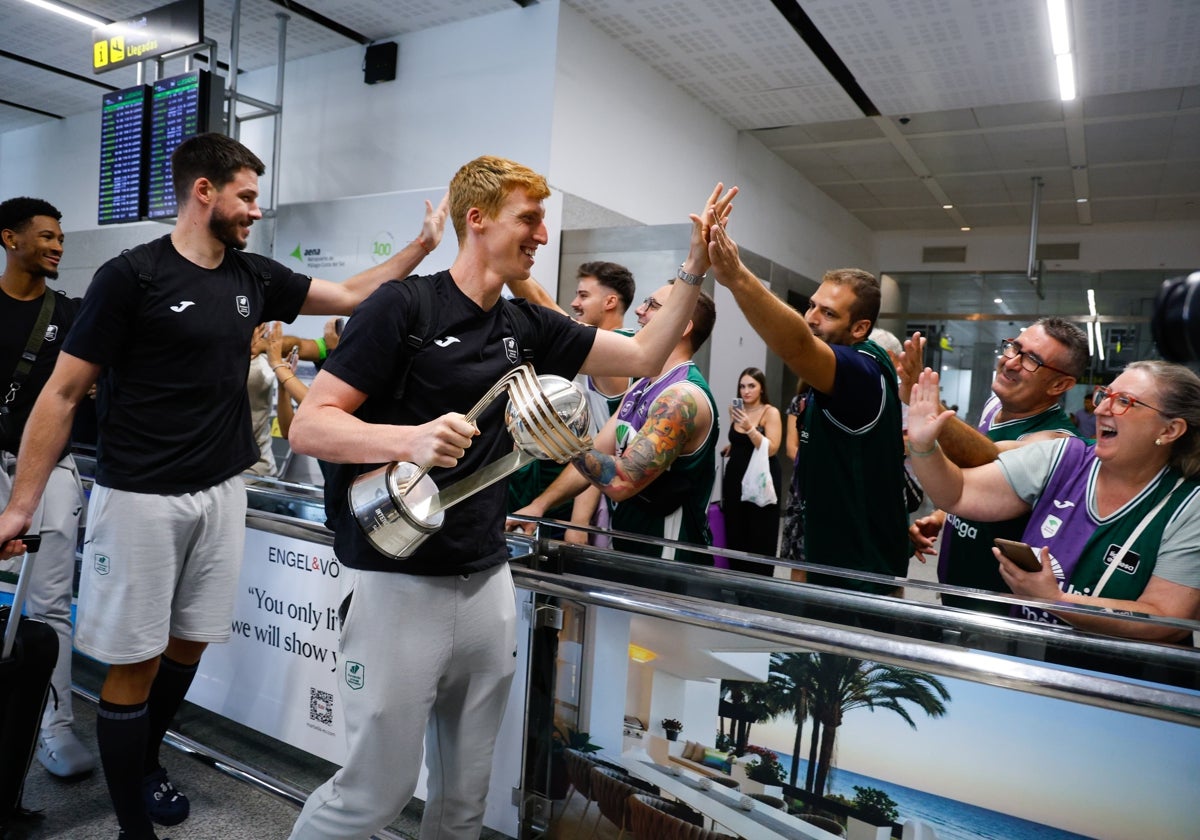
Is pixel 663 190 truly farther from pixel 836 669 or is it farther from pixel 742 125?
pixel 836 669

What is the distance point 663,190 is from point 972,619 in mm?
5523

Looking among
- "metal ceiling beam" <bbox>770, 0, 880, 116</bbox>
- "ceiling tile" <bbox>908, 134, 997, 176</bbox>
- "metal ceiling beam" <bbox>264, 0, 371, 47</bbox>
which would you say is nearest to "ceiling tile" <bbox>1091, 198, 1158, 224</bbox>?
"ceiling tile" <bbox>908, 134, 997, 176</bbox>

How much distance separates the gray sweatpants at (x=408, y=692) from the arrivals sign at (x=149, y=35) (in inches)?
186

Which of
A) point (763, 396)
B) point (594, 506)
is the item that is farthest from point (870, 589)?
point (763, 396)

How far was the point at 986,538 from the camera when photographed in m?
2.46

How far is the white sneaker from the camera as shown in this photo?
2607 mm

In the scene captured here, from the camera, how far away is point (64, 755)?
262cm

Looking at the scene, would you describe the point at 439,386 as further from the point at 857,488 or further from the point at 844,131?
the point at 844,131

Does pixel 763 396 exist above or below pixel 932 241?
below

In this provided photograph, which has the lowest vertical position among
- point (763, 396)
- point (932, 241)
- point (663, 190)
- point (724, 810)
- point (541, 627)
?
point (724, 810)

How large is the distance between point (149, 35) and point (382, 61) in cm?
153

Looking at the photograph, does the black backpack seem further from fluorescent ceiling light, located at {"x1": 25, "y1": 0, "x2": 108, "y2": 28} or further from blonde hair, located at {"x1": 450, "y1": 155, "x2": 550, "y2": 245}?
fluorescent ceiling light, located at {"x1": 25, "y1": 0, "x2": 108, "y2": 28}

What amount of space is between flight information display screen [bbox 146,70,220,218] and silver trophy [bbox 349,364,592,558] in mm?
4581

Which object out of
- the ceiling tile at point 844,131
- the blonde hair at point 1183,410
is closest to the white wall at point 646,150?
the ceiling tile at point 844,131
